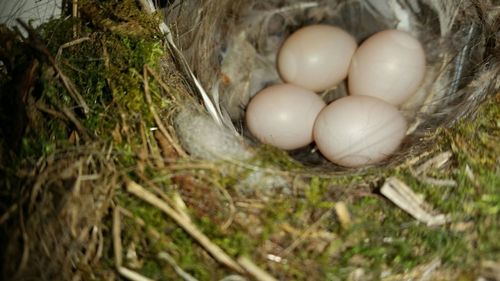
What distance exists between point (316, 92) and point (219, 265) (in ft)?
2.26

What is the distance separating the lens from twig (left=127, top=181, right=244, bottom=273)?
1036mm

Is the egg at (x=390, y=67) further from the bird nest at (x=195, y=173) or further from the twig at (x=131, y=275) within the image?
the twig at (x=131, y=275)

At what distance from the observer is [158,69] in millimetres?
1359

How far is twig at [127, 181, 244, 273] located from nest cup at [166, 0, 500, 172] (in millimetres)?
393

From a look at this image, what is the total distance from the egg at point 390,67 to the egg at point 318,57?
6cm

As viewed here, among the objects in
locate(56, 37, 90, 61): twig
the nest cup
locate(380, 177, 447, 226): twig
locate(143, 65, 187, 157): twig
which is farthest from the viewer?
the nest cup

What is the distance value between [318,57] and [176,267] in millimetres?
726

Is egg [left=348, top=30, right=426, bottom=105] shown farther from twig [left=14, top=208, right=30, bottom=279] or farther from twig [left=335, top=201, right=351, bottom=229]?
twig [left=14, top=208, right=30, bottom=279]

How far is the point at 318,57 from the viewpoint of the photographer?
1.50 metres

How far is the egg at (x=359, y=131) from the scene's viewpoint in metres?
1.34

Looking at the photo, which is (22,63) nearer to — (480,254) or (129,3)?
(129,3)

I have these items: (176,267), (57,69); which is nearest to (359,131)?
(176,267)

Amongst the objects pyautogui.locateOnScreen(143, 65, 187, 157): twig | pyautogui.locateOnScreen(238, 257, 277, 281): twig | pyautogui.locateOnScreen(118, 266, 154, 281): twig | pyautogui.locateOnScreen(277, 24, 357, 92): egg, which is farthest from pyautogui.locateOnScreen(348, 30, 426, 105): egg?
pyautogui.locateOnScreen(118, 266, 154, 281): twig

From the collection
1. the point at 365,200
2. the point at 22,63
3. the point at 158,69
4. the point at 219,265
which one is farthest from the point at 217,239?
the point at 22,63
